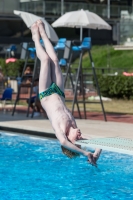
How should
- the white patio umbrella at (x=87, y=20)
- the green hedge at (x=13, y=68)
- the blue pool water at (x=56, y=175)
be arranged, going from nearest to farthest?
the blue pool water at (x=56, y=175), the white patio umbrella at (x=87, y=20), the green hedge at (x=13, y=68)

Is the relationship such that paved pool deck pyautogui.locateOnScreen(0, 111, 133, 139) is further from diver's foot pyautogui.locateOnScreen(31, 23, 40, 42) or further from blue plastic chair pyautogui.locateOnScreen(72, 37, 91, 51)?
diver's foot pyautogui.locateOnScreen(31, 23, 40, 42)

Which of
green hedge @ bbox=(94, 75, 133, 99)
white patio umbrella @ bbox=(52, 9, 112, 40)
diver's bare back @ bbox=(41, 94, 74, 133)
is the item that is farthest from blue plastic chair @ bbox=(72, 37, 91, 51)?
white patio umbrella @ bbox=(52, 9, 112, 40)

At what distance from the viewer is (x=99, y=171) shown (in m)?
8.86

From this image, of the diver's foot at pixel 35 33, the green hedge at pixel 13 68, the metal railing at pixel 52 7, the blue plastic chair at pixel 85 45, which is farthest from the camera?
the metal railing at pixel 52 7

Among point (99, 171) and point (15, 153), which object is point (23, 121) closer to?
point (15, 153)

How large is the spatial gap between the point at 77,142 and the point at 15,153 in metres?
3.28

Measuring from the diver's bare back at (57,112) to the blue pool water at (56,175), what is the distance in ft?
2.94

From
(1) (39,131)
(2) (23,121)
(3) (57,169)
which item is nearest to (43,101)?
(3) (57,169)

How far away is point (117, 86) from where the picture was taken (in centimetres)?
2108

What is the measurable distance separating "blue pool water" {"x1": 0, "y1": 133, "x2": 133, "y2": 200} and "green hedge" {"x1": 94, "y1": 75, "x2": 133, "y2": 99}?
992cm

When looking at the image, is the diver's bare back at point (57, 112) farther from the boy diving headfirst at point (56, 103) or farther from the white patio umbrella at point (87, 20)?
the white patio umbrella at point (87, 20)

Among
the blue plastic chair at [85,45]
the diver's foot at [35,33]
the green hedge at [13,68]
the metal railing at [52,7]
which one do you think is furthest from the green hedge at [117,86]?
the metal railing at [52,7]

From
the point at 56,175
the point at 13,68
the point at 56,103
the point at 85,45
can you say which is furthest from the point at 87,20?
the point at 56,103

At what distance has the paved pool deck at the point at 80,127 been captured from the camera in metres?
11.5
